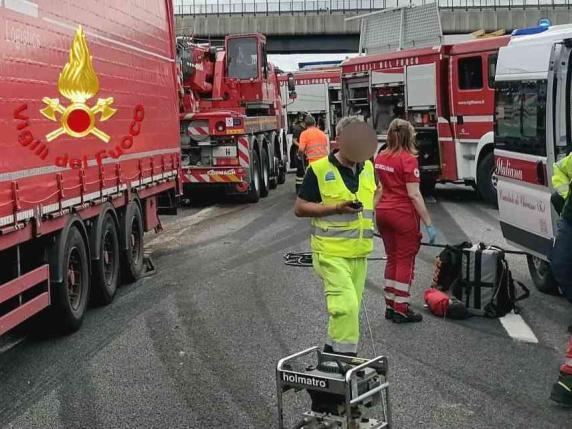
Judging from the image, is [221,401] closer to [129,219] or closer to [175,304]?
[175,304]

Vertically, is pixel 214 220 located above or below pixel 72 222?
below

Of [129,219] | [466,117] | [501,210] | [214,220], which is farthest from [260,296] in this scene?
[466,117]

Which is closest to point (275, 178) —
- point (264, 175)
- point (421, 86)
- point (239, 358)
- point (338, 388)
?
point (264, 175)

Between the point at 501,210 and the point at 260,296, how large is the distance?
8.77 feet

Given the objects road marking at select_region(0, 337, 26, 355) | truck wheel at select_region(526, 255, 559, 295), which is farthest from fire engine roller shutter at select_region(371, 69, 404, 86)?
road marking at select_region(0, 337, 26, 355)

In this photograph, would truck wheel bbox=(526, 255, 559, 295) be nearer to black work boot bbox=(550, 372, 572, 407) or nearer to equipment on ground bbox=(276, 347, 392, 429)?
black work boot bbox=(550, 372, 572, 407)

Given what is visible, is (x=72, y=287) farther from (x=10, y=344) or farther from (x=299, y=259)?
(x=299, y=259)

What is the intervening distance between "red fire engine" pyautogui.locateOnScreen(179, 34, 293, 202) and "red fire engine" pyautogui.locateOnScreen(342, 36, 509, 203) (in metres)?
3.01

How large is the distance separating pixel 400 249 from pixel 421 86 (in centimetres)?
1104

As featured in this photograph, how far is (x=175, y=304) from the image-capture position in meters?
9.25

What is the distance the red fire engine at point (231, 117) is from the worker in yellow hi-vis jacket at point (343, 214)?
13.3m

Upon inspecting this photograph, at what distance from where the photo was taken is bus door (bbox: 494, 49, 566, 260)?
8.28 m

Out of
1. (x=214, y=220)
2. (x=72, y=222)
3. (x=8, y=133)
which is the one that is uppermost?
(x=8, y=133)

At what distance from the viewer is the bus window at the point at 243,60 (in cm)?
2233
